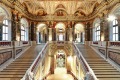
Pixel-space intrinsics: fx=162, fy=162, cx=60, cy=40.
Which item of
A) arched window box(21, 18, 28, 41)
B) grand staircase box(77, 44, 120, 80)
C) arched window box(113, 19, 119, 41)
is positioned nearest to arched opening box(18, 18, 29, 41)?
arched window box(21, 18, 28, 41)

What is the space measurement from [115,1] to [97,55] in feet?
17.4

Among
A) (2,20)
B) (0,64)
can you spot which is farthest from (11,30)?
(0,64)

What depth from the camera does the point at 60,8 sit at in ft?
73.4

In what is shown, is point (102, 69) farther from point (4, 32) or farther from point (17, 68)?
point (4, 32)

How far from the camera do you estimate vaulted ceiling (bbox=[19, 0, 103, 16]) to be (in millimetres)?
21250

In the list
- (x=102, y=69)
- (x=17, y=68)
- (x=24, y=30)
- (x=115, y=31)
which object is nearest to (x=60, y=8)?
(x=24, y=30)

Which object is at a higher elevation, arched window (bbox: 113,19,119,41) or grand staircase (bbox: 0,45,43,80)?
arched window (bbox: 113,19,119,41)

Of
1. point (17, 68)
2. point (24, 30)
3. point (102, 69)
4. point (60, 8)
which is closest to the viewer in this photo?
point (102, 69)

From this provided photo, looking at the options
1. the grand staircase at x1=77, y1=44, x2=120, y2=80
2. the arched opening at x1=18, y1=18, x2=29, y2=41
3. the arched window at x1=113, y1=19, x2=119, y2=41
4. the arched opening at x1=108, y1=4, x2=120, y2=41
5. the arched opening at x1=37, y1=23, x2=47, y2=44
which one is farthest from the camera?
the arched opening at x1=37, y1=23, x2=47, y2=44

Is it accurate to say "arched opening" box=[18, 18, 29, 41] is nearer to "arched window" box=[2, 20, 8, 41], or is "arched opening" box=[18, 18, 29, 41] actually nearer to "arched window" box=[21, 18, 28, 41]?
"arched window" box=[21, 18, 28, 41]

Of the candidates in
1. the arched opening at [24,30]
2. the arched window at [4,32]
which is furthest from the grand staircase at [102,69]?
the arched opening at [24,30]

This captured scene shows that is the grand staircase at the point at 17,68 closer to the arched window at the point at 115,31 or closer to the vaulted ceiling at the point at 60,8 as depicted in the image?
the arched window at the point at 115,31

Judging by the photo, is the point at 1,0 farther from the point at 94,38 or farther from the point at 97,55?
the point at 94,38

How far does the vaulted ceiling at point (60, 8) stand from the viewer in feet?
69.7
